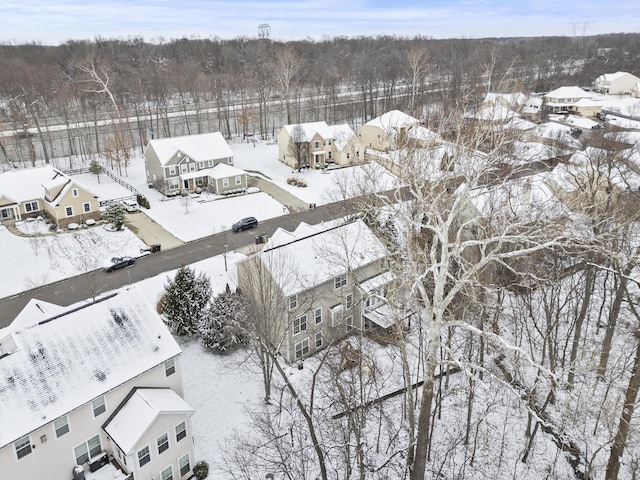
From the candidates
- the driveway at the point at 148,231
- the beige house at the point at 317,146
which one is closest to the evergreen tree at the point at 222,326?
the driveway at the point at 148,231

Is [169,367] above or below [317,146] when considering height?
below

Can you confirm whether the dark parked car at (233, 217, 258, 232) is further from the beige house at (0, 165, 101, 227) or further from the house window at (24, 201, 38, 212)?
the house window at (24, 201, 38, 212)

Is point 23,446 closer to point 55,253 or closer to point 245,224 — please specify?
point 55,253

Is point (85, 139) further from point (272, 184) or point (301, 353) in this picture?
point (301, 353)

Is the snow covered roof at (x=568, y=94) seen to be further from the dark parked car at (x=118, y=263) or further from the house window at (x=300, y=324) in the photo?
the house window at (x=300, y=324)

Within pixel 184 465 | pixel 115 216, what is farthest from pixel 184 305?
pixel 115 216

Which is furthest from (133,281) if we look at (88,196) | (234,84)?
(234,84)
